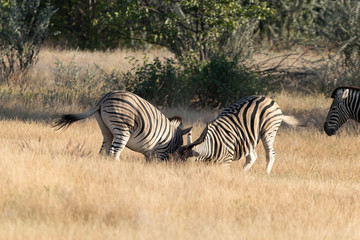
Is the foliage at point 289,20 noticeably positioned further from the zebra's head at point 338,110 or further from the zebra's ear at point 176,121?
the zebra's ear at point 176,121

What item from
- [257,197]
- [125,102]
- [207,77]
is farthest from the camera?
[207,77]

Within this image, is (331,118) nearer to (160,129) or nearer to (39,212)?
(160,129)

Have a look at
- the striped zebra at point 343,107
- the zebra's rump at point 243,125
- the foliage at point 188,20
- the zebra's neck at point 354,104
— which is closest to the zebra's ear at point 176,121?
the zebra's rump at point 243,125

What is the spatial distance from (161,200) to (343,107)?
5.88 metres

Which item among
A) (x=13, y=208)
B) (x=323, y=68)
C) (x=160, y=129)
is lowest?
(x=13, y=208)

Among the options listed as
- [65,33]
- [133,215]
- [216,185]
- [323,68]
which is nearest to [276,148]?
[216,185]

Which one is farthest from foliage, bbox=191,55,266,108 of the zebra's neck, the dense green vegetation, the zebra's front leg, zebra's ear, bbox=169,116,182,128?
the zebra's front leg

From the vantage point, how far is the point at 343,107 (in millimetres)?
10602

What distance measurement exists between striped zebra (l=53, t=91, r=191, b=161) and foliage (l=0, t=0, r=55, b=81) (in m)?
11.5

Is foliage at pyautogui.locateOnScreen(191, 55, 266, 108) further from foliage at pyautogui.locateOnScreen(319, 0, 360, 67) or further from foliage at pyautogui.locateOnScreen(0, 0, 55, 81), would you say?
foliage at pyautogui.locateOnScreen(0, 0, 55, 81)

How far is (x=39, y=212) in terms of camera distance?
17.8ft

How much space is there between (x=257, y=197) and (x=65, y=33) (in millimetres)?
31672

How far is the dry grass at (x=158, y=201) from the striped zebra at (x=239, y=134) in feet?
0.80

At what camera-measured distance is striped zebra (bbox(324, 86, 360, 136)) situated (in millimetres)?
10516
